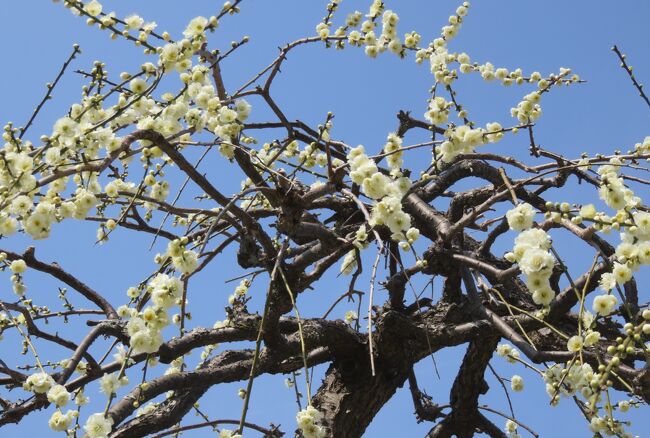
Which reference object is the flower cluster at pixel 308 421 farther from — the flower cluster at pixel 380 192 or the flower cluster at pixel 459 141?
the flower cluster at pixel 459 141

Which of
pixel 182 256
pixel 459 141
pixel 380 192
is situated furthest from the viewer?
pixel 459 141

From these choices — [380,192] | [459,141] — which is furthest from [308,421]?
[459,141]

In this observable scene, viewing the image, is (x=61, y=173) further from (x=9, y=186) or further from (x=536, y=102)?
(x=536, y=102)

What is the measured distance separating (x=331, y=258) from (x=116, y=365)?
3.31 feet

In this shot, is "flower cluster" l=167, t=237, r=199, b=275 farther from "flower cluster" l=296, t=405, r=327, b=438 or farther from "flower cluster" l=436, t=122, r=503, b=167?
"flower cluster" l=436, t=122, r=503, b=167

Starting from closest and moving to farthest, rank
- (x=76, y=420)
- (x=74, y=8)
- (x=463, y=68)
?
(x=76, y=420)
(x=74, y=8)
(x=463, y=68)

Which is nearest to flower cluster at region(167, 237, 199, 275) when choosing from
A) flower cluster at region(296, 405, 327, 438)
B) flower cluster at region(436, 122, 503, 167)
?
flower cluster at region(296, 405, 327, 438)

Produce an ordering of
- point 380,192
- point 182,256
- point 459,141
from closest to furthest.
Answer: point 182,256
point 380,192
point 459,141

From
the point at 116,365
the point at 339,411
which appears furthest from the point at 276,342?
the point at 116,365

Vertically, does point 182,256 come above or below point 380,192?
below

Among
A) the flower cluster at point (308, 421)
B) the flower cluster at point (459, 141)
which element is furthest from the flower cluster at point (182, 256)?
the flower cluster at point (459, 141)

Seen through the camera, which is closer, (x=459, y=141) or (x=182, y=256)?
(x=182, y=256)

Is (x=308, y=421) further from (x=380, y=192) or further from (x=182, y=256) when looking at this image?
(x=380, y=192)

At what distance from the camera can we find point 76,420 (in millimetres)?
2740
